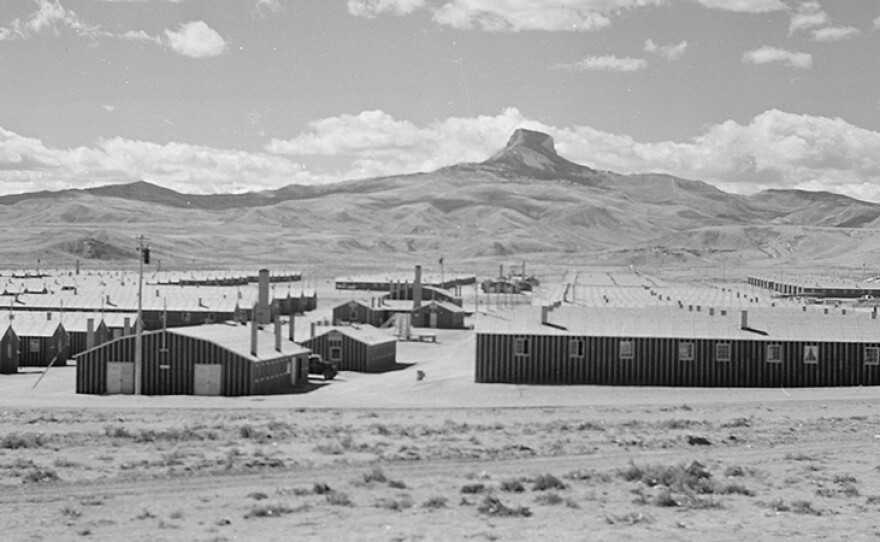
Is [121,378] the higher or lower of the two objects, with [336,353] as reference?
lower

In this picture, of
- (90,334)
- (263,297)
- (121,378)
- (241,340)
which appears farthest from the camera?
(263,297)

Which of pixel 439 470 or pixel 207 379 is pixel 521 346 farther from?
pixel 439 470

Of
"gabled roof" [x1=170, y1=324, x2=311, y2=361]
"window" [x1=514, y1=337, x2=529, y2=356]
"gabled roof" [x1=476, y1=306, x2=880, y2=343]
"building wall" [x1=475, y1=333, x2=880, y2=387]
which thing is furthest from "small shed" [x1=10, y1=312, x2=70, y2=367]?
"building wall" [x1=475, y1=333, x2=880, y2=387]

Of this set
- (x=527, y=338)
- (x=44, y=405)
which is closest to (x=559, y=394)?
(x=527, y=338)

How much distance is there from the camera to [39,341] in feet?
210

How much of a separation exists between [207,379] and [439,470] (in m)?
23.7

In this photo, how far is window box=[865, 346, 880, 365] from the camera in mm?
53125

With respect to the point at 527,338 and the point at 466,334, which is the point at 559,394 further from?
the point at 466,334

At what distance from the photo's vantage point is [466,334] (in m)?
91.8

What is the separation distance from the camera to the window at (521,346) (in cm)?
5350

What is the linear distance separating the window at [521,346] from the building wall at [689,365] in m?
0.17

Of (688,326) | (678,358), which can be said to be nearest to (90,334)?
(678,358)

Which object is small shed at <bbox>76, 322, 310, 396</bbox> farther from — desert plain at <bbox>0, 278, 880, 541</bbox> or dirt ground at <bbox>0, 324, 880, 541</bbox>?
dirt ground at <bbox>0, 324, 880, 541</bbox>

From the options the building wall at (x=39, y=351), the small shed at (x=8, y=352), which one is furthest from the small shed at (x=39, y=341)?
the small shed at (x=8, y=352)
